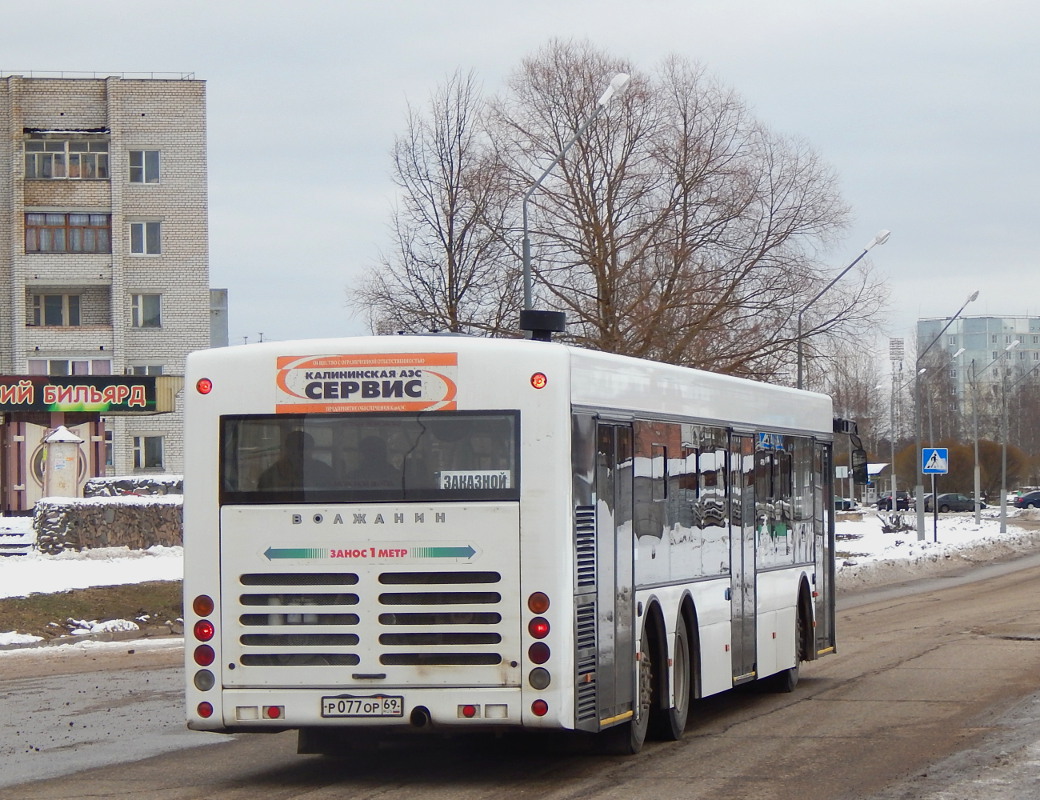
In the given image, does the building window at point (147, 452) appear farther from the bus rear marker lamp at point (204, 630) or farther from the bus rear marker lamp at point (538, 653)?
the bus rear marker lamp at point (538, 653)

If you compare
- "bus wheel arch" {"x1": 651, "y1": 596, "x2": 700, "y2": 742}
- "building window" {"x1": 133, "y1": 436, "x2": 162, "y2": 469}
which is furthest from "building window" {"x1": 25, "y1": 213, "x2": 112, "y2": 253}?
"bus wheel arch" {"x1": 651, "y1": 596, "x2": 700, "y2": 742}

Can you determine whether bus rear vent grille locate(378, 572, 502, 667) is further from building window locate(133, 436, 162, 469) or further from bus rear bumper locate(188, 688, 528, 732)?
building window locate(133, 436, 162, 469)

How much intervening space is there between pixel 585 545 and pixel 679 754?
1963 mm

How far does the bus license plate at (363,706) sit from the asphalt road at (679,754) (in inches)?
17.5

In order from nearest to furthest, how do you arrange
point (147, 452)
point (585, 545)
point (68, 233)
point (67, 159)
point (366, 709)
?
point (366, 709) < point (585, 545) < point (147, 452) < point (67, 159) < point (68, 233)

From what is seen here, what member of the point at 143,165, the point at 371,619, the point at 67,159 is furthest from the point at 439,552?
the point at 67,159

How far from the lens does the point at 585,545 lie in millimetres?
9688

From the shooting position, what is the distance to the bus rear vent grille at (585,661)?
9.45 m

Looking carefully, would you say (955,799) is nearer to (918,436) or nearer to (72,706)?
(72,706)

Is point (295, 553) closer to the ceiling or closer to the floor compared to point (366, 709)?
closer to the ceiling

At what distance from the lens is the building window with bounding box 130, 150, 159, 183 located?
6531 cm

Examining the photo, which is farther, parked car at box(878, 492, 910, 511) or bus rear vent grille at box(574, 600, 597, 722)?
parked car at box(878, 492, 910, 511)

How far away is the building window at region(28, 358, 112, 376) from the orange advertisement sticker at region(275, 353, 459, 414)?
5636 centimetres

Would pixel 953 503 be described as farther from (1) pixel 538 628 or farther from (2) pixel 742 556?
(1) pixel 538 628
